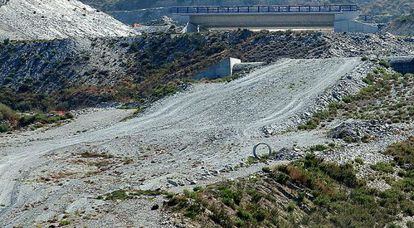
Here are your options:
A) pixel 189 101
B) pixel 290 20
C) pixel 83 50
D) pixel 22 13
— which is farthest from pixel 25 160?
pixel 22 13

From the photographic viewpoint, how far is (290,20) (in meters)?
94.1

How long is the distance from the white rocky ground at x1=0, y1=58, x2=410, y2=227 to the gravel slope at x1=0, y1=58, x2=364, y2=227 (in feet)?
0.19

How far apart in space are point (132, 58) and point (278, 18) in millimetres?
20656

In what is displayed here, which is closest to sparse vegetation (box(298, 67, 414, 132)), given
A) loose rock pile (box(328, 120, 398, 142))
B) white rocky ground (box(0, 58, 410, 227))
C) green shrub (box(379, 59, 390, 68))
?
loose rock pile (box(328, 120, 398, 142))

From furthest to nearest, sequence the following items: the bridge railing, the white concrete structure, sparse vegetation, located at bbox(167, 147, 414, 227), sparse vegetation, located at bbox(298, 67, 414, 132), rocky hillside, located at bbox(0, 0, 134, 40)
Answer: rocky hillside, located at bbox(0, 0, 134, 40) < the bridge railing < the white concrete structure < sparse vegetation, located at bbox(298, 67, 414, 132) < sparse vegetation, located at bbox(167, 147, 414, 227)

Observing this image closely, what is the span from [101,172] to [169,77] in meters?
38.9

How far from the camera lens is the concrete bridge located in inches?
3467

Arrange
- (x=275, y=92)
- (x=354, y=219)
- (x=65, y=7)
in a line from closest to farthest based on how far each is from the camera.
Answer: (x=354, y=219) < (x=275, y=92) < (x=65, y=7)

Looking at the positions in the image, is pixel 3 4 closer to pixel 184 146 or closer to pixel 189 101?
pixel 189 101

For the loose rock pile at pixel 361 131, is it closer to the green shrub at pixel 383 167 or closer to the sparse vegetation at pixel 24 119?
the green shrub at pixel 383 167

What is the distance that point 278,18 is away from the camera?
3713 inches

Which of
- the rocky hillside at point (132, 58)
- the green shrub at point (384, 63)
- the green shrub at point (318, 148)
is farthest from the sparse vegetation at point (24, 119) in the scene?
the green shrub at point (384, 63)

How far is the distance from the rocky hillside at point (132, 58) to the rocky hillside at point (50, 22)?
8573 mm

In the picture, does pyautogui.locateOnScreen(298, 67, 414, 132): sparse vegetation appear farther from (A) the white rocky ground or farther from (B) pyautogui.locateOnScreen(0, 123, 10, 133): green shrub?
(B) pyautogui.locateOnScreen(0, 123, 10, 133): green shrub
